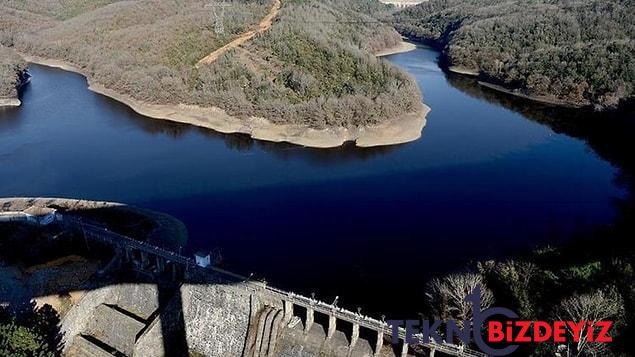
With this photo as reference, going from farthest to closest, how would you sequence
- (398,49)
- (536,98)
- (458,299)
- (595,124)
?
(398,49) < (536,98) < (595,124) < (458,299)

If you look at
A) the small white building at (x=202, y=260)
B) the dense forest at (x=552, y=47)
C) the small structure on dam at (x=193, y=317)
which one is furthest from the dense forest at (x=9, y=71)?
the dense forest at (x=552, y=47)

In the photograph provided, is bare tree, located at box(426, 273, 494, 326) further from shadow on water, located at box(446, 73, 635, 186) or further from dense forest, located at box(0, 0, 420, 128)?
dense forest, located at box(0, 0, 420, 128)

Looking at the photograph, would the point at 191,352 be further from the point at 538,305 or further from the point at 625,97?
the point at 625,97

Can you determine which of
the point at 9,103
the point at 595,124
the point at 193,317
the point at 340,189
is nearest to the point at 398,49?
the point at 595,124

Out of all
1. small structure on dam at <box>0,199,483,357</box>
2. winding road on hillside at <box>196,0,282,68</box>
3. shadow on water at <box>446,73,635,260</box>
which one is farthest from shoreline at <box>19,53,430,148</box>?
small structure on dam at <box>0,199,483,357</box>

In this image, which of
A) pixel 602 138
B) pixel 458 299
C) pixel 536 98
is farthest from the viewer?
pixel 536 98

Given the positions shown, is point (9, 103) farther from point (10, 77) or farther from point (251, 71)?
point (251, 71)
